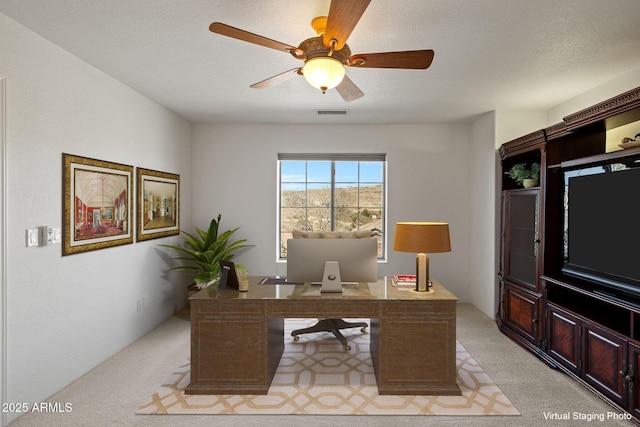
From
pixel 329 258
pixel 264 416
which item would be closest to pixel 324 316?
pixel 329 258

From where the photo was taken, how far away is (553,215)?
3297 millimetres

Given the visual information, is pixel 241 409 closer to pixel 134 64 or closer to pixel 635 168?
pixel 134 64

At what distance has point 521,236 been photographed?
147 inches

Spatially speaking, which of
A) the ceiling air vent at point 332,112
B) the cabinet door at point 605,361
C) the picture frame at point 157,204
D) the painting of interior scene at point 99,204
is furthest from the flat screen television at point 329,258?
the ceiling air vent at point 332,112

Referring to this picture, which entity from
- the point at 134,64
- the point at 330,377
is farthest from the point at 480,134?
the point at 134,64

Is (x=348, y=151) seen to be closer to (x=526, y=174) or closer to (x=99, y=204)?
(x=526, y=174)

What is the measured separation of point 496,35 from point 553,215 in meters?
1.70

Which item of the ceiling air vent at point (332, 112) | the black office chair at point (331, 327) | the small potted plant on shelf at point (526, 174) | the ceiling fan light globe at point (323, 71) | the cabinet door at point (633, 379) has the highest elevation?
the ceiling air vent at point (332, 112)

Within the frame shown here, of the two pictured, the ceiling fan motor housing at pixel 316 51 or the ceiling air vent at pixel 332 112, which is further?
the ceiling air vent at pixel 332 112

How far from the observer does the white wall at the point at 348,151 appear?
518 centimetres


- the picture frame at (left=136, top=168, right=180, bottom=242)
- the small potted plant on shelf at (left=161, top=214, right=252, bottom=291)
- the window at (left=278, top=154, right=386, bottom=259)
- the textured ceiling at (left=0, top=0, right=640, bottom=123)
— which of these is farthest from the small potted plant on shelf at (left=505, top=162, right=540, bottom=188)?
the picture frame at (left=136, top=168, right=180, bottom=242)

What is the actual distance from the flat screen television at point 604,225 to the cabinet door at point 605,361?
13.1 inches

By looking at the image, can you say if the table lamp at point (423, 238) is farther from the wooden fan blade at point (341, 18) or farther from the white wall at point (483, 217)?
the white wall at point (483, 217)

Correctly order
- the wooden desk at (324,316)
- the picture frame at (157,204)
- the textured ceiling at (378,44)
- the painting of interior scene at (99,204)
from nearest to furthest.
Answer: the textured ceiling at (378,44) → the wooden desk at (324,316) → the painting of interior scene at (99,204) → the picture frame at (157,204)
